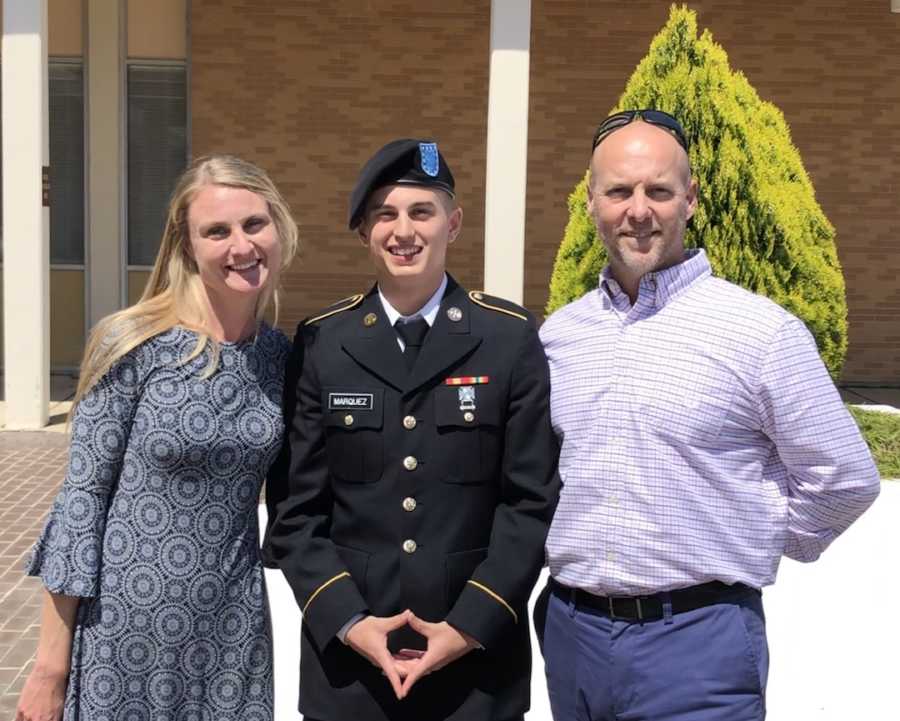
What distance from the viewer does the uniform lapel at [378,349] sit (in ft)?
7.80

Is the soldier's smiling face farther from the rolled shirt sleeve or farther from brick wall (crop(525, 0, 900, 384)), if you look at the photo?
brick wall (crop(525, 0, 900, 384))

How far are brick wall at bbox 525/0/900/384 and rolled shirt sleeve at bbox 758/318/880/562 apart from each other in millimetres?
8970

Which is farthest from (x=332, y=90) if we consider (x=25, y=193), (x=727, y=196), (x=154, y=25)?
(x=727, y=196)

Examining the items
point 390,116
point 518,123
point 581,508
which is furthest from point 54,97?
point 581,508

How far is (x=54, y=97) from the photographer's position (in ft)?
36.1

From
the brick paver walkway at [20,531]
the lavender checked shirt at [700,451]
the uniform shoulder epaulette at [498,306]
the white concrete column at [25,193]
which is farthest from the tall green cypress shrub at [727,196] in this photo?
the white concrete column at [25,193]

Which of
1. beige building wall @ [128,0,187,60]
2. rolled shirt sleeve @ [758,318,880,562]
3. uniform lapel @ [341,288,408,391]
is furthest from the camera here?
beige building wall @ [128,0,187,60]

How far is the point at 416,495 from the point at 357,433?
183mm

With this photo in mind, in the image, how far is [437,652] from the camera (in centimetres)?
225

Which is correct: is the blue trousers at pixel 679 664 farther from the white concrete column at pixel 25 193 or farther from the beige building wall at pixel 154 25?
the beige building wall at pixel 154 25

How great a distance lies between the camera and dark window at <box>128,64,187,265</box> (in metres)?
11.1

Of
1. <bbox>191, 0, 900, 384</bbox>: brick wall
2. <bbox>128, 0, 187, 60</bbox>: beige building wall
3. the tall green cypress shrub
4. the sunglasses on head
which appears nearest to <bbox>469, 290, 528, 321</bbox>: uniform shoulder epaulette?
the sunglasses on head

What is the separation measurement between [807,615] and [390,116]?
24.9 ft

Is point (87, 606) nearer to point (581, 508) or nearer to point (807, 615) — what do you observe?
point (581, 508)
